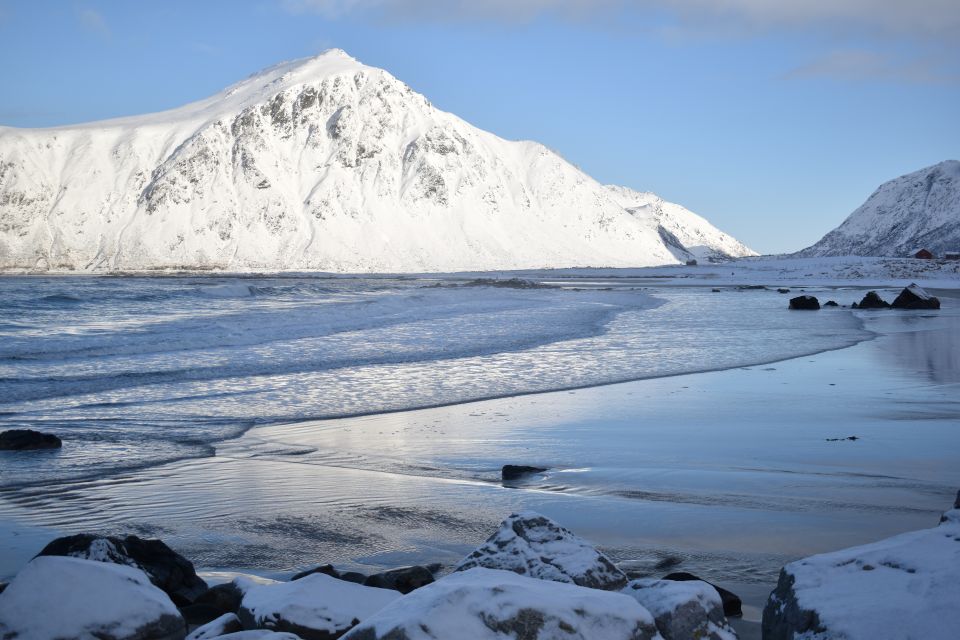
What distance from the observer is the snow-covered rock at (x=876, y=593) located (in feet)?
9.10

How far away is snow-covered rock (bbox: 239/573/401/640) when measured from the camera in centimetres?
338

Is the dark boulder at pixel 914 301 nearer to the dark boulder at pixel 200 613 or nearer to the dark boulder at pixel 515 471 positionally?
the dark boulder at pixel 515 471

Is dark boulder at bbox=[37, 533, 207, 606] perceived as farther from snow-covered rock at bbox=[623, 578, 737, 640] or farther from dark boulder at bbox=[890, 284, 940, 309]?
dark boulder at bbox=[890, 284, 940, 309]

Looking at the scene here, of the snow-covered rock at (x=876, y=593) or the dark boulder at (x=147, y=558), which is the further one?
the dark boulder at (x=147, y=558)

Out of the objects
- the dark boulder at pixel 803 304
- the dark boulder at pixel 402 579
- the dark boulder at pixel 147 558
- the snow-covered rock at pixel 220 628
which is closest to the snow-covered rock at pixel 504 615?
the snow-covered rock at pixel 220 628

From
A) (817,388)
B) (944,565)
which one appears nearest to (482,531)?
(944,565)

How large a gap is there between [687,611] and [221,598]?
80.3 inches

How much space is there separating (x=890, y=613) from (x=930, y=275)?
241ft

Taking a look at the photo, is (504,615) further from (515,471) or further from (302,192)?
(302,192)

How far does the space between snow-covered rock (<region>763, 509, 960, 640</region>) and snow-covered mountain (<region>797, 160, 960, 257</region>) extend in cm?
15220

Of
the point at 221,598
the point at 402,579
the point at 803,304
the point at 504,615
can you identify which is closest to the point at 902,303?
the point at 803,304

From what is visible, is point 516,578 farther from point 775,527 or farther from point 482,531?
point 775,527

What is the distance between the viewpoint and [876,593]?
299cm

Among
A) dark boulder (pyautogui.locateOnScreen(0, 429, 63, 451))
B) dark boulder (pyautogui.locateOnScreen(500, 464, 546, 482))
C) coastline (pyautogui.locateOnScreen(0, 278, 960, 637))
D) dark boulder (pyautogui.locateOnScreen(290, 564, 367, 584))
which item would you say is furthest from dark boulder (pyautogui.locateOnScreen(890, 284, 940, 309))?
dark boulder (pyautogui.locateOnScreen(290, 564, 367, 584))
